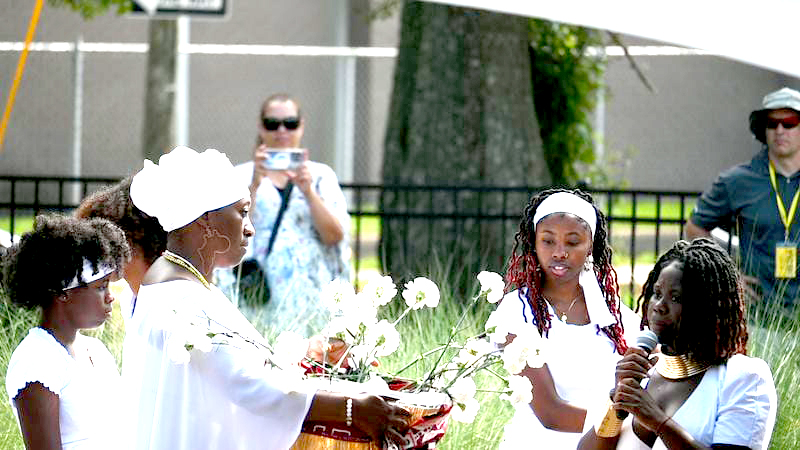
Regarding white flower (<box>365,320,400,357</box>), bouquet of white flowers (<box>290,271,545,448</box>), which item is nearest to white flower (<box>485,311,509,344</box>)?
bouquet of white flowers (<box>290,271,545,448</box>)

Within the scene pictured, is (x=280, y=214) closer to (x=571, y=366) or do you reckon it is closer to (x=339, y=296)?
(x=571, y=366)

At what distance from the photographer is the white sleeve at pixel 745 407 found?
333 centimetres

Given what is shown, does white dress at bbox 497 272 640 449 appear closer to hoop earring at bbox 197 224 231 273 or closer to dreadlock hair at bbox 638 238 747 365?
dreadlock hair at bbox 638 238 747 365

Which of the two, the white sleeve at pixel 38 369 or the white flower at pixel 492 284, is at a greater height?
the white flower at pixel 492 284

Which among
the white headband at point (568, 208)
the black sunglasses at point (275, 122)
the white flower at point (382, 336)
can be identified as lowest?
the white flower at point (382, 336)

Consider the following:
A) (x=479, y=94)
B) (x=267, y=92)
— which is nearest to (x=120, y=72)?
(x=267, y=92)

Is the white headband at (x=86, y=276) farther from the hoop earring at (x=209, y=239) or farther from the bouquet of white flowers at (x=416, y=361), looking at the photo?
the bouquet of white flowers at (x=416, y=361)

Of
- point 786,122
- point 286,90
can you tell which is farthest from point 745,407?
point 286,90

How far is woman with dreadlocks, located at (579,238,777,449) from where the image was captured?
329 centimetres

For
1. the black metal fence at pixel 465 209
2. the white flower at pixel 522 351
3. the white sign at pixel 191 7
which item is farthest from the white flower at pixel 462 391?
the white sign at pixel 191 7

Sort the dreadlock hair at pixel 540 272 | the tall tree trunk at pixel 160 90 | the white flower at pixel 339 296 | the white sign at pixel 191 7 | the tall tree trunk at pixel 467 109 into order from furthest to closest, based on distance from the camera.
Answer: the tall tree trunk at pixel 160 90 < the tall tree trunk at pixel 467 109 < the white sign at pixel 191 7 < the dreadlock hair at pixel 540 272 < the white flower at pixel 339 296

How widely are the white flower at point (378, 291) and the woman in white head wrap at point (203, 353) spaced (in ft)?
0.90

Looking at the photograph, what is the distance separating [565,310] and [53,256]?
1.54m

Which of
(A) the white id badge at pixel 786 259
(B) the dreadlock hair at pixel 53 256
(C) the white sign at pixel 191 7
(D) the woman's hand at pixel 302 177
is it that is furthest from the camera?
(C) the white sign at pixel 191 7
